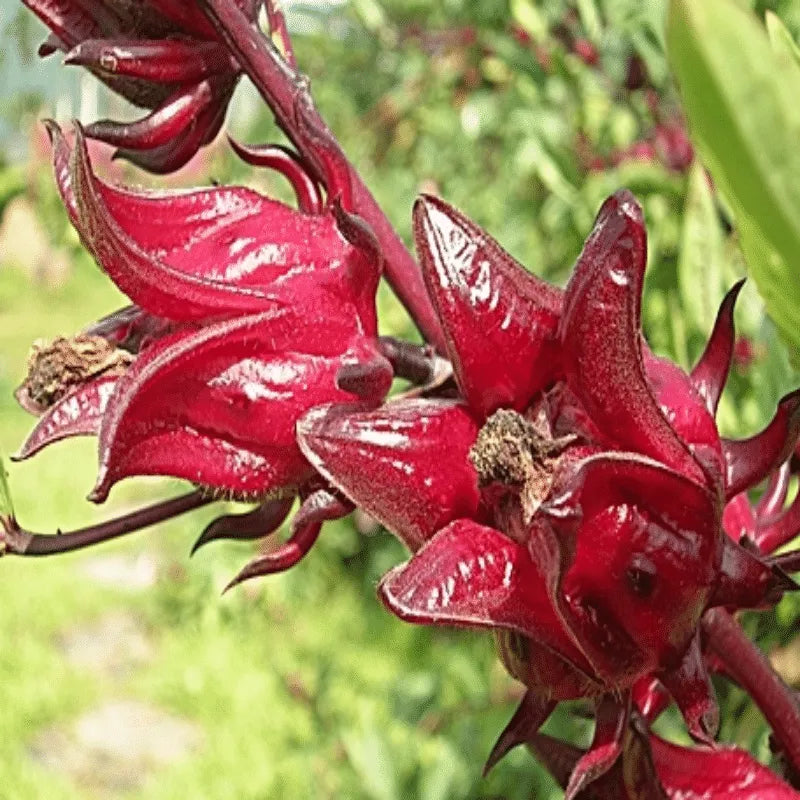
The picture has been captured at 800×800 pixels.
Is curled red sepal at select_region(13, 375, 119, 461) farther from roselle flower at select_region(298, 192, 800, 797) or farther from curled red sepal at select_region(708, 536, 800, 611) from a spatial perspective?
curled red sepal at select_region(708, 536, 800, 611)

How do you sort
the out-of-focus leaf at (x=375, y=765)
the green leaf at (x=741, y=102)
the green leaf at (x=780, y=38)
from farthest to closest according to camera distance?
the out-of-focus leaf at (x=375, y=765), the green leaf at (x=780, y=38), the green leaf at (x=741, y=102)

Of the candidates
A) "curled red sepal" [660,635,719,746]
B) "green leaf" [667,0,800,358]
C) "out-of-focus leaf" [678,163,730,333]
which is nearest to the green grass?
"out-of-focus leaf" [678,163,730,333]

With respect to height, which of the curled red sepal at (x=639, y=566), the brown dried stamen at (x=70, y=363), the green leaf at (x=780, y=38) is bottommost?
the curled red sepal at (x=639, y=566)

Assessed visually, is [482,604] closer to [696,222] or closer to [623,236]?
[623,236]

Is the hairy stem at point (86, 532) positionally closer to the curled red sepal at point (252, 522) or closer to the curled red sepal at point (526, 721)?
the curled red sepal at point (252, 522)

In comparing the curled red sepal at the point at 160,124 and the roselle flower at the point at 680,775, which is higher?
the curled red sepal at the point at 160,124

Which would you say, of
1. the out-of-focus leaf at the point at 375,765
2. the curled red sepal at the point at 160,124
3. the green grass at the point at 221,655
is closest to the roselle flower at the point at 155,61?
the curled red sepal at the point at 160,124

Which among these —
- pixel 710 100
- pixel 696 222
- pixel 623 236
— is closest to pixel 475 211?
pixel 696 222
